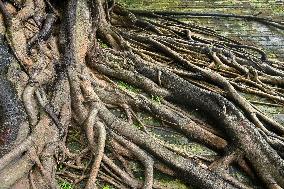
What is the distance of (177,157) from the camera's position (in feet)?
13.2

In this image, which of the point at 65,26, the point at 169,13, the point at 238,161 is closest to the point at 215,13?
the point at 169,13

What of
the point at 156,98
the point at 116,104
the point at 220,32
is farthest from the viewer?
the point at 220,32

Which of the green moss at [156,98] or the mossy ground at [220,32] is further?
the green moss at [156,98]

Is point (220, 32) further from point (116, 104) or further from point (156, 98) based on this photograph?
point (116, 104)

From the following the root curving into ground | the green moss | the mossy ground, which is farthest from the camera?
the green moss

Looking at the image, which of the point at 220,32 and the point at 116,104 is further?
the point at 220,32

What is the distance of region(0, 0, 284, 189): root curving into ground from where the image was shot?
3.88 m

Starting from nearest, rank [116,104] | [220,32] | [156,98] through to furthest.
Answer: [116,104]
[156,98]
[220,32]

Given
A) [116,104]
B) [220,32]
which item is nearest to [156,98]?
[116,104]

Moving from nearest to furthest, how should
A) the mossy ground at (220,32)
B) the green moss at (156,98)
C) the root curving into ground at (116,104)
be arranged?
the root curving into ground at (116,104)
the mossy ground at (220,32)
the green moss at (156,98)

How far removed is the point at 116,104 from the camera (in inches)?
182

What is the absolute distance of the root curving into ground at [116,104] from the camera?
12.7ft

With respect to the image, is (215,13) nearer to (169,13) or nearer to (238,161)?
(169,13)

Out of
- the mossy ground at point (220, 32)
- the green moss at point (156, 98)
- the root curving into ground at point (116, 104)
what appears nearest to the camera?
the root curving into ground at point (116, 104)
